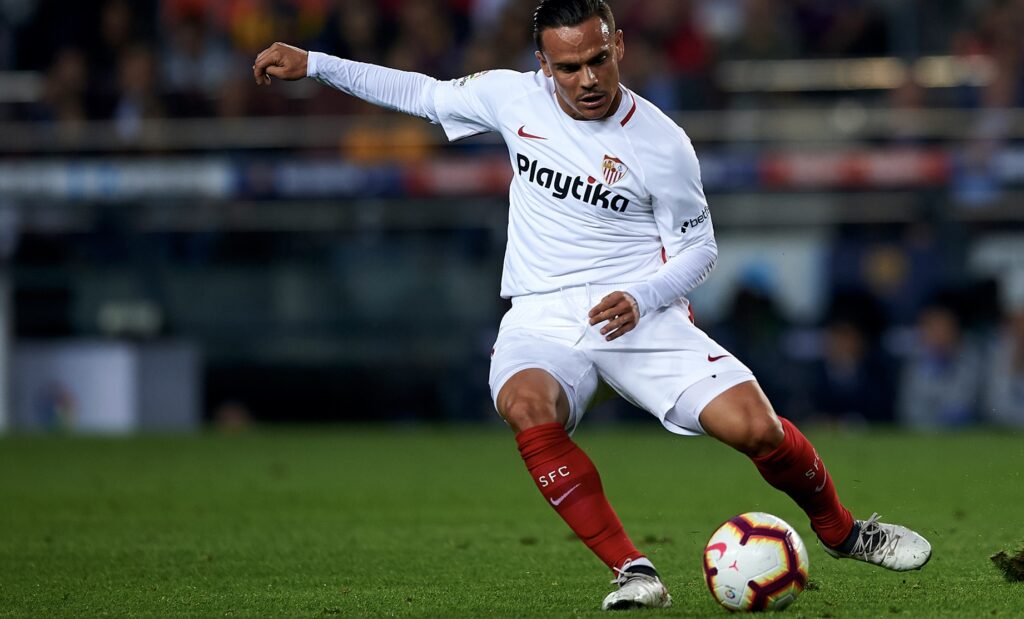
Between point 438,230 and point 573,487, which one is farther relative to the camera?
point 438,230

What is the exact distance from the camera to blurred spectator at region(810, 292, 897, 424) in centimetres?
1465

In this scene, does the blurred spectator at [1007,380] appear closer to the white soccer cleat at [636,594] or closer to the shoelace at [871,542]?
the shoelace at [871,542]

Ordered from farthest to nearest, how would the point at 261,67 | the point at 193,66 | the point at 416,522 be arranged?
the point at 193,66
the point at 416,522
the point at 261,67

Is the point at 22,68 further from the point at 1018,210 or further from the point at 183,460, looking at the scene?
the point at 1018,210

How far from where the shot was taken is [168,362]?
15422 mm

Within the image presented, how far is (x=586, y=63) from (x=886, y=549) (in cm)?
206

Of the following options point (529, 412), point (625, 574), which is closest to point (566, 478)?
point (529, 412)

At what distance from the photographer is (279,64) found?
19.1 feet

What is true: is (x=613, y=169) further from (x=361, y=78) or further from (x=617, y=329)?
(x=361, y=78)

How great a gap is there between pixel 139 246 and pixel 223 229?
831 mm

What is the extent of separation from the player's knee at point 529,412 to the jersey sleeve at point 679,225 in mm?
494

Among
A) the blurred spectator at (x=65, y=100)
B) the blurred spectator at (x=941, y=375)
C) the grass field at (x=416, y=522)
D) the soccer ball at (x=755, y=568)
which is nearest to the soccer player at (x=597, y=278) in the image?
the soccer ball at (x=755, y=568)

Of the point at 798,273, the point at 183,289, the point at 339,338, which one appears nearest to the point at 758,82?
the point at 798,273

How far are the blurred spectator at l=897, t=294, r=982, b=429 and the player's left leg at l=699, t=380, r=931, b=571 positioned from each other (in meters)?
9.16
